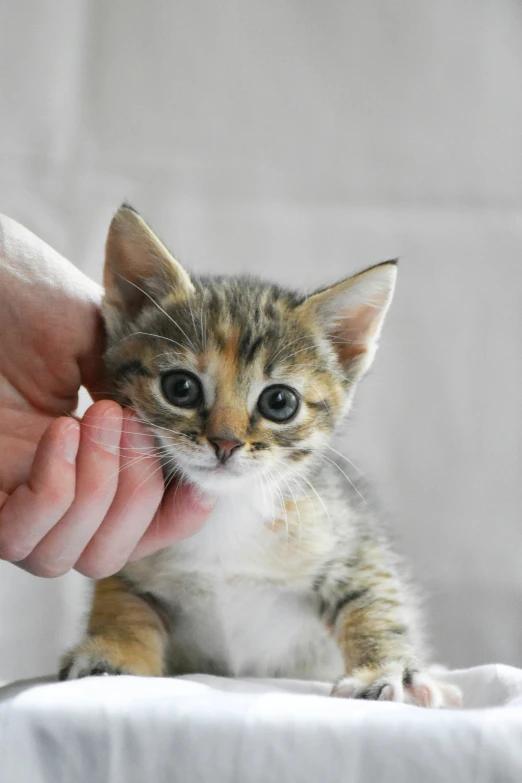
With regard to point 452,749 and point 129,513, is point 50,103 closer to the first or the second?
point 129,513

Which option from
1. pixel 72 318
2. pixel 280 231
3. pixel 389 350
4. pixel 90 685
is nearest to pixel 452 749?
pixel 90 685

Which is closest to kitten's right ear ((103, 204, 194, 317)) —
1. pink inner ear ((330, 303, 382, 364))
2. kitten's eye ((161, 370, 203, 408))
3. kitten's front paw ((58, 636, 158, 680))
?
kitten's eye ((161, 370, 203, 408))

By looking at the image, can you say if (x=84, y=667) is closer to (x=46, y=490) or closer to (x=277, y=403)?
(x=46, y=490)

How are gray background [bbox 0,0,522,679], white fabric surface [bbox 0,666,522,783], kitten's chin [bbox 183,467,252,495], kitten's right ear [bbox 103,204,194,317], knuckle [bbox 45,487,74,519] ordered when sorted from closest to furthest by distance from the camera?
Result: white fabric surface [bbox 0,666,522,783] < knuckle [bbox 45,487,74,519] < kitten's chin [bbox 183,467,252,495] < kitten's right ear [bbox 103,204,194,317] < gray background [bbox 0,0,522,679]

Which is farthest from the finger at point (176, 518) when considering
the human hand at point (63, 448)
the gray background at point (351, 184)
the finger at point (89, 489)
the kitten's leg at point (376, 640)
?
the gray background at point (351, 184)

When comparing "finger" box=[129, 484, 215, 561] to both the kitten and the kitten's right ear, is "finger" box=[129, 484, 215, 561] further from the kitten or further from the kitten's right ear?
the kitten's right ear

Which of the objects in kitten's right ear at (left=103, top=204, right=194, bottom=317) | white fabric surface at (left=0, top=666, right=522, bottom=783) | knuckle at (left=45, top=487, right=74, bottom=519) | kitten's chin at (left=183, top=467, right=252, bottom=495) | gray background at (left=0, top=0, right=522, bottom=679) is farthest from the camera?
gray background at (left=0, top=0, right=522, bottom=679)
